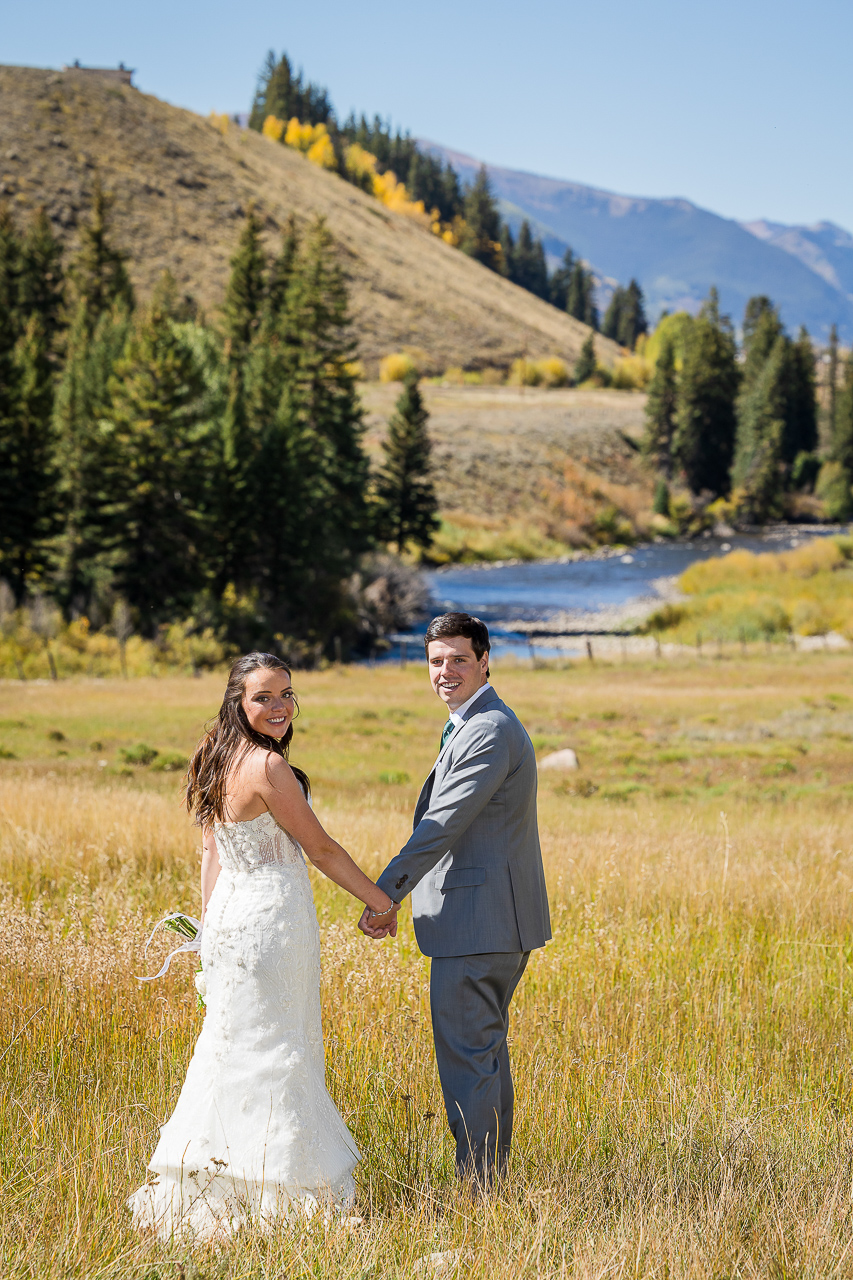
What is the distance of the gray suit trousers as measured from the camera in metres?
3.95

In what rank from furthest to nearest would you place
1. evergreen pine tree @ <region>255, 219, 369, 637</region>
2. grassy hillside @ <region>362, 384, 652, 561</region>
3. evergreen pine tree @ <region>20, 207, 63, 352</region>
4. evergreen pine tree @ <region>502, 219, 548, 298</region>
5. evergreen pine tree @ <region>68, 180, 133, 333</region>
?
evergreen pine tree @ <region>502, 219, 548, 298</region> < grassy hillside @ <region>362, 384, 652, 561</region> < evergreen pine tree @ <region>20, 207, 63, 352</region> < evergreen pine tree @ <region>68, 180, 133, 333</region> < evergreen pine tree @ <region>255, 219, 369, 637</region>

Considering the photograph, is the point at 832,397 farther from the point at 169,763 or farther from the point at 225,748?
the point at 225,748

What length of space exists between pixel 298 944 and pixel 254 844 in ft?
1.28

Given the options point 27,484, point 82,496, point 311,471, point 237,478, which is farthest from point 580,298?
point 27,484

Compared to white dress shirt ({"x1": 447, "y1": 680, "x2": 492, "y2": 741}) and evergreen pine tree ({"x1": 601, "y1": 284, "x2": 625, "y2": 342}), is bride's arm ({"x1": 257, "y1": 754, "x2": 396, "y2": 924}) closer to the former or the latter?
white dress shirt ({"x1": 447, "y1": 680, "x2": 492, "y2": 741})

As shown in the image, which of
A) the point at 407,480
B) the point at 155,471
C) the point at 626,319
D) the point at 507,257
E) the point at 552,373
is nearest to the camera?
the point at 155,471

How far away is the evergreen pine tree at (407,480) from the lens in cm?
6538

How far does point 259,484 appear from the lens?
45.9m

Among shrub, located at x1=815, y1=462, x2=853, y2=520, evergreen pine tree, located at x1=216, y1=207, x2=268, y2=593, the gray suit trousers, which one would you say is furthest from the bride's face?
shrub, located at x1=815, y1=462, x2=853, y2=520

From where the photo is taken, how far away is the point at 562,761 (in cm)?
2178

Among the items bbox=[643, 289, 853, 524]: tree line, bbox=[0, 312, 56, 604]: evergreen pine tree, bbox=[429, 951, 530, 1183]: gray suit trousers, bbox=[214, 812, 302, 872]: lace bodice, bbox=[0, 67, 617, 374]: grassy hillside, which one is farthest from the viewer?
bbox=[0, 67, 617, 374]: grassy hillside

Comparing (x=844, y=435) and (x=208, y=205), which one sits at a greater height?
(x=208, y=205)

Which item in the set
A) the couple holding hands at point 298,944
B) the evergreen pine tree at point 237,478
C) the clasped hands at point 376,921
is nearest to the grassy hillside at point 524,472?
the evergreen pine tree at point 237,478

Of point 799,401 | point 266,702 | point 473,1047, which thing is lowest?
point 473,1047
